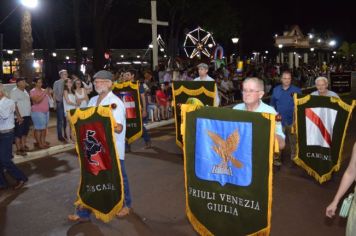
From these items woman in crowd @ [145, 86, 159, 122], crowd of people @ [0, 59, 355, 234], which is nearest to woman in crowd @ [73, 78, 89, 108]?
crowd of people @ [0, 59, 355, 234]

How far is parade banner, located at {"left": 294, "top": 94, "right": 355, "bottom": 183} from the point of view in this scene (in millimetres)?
7359

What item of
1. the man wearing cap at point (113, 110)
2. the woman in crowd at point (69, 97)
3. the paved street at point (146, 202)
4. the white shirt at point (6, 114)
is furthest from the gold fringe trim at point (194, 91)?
the man wearing cap at point (113, 110)

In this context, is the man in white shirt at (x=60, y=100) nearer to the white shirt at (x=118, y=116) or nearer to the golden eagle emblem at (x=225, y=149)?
the white shirt at (x=118, y=116)

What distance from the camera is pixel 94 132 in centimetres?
543

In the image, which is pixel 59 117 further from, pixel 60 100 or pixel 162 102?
pixel 162 102

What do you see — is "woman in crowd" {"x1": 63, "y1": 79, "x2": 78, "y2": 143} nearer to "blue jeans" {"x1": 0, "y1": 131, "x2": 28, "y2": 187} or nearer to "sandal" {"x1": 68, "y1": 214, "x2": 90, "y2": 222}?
"blue jeans" {"x1": 0, "y1": 131, "x2": 28, "y2": 187}

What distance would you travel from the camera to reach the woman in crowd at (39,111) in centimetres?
1041

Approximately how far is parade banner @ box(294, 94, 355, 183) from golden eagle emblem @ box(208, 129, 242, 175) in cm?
392

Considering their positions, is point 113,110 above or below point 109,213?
above

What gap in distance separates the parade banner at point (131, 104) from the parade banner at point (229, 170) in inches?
228

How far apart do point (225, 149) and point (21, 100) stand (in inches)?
281

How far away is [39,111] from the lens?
1048 cm

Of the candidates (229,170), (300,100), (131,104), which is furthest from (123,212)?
(131,104)

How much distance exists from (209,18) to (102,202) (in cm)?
3468
